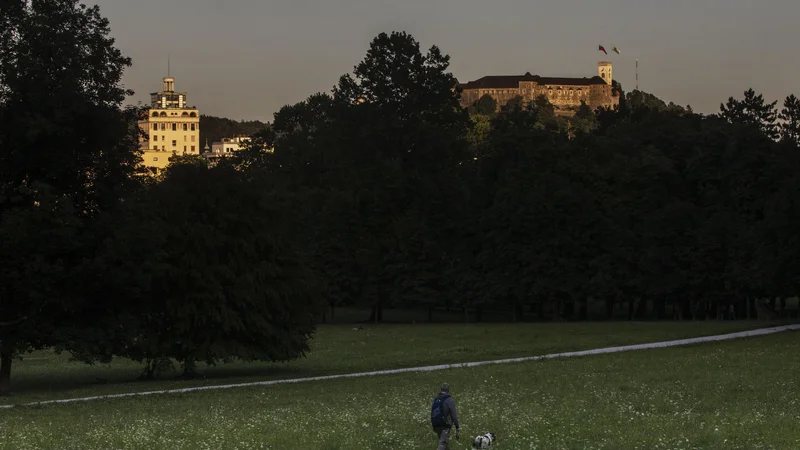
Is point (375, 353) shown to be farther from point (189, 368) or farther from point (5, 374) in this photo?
point (5, 374)

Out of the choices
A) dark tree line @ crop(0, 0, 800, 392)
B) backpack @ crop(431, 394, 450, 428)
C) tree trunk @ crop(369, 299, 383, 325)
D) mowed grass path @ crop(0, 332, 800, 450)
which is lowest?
mowed grass path @ crop(0, 332, 800, 450)

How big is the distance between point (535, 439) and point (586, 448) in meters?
1.70

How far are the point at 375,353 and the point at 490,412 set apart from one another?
35.1 meters

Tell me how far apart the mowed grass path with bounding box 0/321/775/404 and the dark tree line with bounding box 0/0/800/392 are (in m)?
1.89

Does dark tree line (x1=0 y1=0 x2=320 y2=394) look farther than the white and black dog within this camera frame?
Yes

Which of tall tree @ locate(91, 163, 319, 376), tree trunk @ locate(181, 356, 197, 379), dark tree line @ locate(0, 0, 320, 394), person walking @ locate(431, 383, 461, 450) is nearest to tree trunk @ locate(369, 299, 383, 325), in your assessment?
tall tree @ locate(91, 163, 319, 376)

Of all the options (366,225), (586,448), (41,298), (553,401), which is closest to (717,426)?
(586,448)

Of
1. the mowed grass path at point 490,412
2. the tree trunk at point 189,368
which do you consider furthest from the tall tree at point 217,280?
the mowed grass path at point 490,412

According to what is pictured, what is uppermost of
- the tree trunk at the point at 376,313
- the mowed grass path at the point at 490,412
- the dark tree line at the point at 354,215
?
the dark tree line at the point at 354,215

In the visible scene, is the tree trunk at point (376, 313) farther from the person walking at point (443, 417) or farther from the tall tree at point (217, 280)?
the person walking at point (443, 417)

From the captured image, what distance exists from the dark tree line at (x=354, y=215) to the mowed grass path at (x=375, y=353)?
1.89m

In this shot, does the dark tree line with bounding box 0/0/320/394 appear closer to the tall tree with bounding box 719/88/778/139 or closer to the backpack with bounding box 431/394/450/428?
the backpack with bounding box 431/394/450/428

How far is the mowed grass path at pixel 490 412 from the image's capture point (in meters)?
26.3

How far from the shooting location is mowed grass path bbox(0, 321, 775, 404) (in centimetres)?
5250
